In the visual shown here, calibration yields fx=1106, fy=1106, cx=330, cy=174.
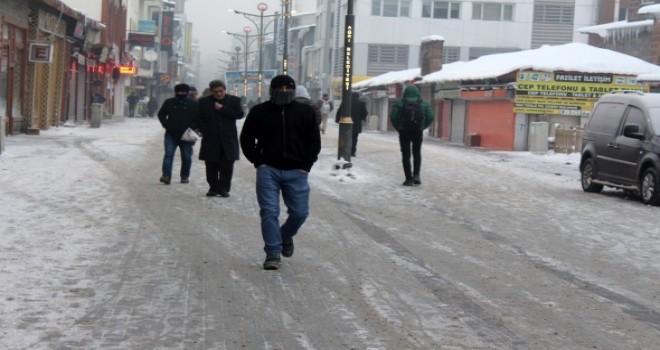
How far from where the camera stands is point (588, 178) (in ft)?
61.7

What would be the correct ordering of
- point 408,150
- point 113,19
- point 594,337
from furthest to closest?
1. point 113,19
2. point 408,150
3. point 594,337

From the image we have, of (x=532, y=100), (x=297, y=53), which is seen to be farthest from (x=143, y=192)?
(x=297, y=53)

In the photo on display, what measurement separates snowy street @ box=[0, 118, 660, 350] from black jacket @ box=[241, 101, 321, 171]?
35.0 inches

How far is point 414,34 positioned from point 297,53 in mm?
40364

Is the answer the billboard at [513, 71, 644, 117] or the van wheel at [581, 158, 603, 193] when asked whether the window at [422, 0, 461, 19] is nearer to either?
the billboard at [513, 71, 644, 117]

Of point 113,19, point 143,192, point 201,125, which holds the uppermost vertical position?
point 113,19

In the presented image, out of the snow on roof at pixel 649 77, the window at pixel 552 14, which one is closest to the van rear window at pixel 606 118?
the snow on roof at pixel 649 77

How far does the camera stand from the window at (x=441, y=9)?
8181 centimetres

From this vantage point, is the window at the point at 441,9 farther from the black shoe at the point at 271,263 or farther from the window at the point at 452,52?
the black shoe at the point at 271,263

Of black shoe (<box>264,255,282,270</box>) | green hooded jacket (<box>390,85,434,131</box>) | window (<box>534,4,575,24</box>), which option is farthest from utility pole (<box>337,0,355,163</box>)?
window (<box>534,4,575,24</box>)

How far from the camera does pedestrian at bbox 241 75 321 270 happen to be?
8859 millimetres

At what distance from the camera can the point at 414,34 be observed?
81250 millimetres

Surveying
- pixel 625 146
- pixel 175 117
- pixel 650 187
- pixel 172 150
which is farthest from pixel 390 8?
pixel 172 150

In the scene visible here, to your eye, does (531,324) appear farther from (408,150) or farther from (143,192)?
(408,150)
